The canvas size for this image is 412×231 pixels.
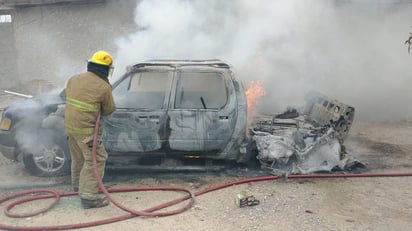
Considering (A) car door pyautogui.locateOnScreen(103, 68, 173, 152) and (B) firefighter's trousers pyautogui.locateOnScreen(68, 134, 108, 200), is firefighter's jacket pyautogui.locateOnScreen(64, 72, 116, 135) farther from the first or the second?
(A) car door pyautogui.locateOnScreen(103, 68, 173, 152)

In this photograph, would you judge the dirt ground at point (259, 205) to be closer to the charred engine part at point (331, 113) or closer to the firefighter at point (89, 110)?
the firefighter at point (89, 110)

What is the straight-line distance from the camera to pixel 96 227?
4.36 m

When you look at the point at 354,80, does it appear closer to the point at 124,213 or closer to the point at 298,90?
the point at 298,90

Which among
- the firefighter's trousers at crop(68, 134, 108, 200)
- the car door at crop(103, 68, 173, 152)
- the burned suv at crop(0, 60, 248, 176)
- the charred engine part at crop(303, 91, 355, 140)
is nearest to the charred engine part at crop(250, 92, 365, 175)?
the charred engine part at crop(303, 91, 355, 140)

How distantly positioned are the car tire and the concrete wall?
8.65m

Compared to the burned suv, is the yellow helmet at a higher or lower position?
higher

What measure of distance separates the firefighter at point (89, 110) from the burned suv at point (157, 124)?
781 millimetres

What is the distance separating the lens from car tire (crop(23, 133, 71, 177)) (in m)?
5.78

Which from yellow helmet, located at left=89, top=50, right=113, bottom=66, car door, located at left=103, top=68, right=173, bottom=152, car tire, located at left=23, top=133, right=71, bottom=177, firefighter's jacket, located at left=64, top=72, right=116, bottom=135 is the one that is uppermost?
yellow helmet, located at left=89, top=50, right=113, bottom=66

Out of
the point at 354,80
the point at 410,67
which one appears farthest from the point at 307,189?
the point at 410,67

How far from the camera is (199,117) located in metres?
5.64

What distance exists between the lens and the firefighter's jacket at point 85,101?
15.6 ft

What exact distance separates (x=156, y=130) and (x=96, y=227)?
169 centimetres

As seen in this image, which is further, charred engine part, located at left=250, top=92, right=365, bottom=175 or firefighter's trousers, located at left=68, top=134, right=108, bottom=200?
charred engine part, located at left=250, top=92, right=365, bottom=175
